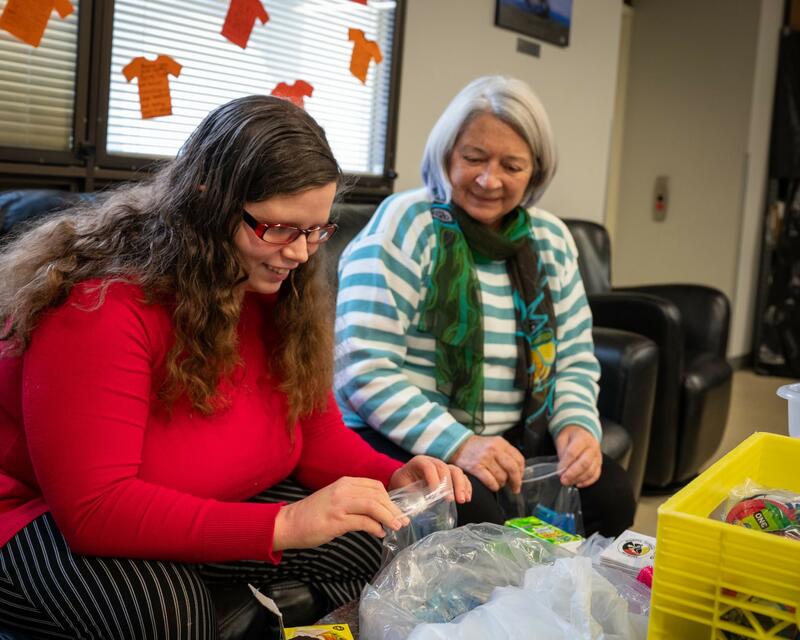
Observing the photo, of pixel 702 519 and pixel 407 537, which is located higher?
pixel 702 519

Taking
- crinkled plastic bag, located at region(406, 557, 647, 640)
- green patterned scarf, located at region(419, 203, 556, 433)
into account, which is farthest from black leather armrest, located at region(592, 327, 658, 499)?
crinkled plastic bag, located at region(406, 557, 647, 640)

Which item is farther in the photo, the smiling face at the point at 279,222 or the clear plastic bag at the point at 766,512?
the smiling face at the point at 279,222

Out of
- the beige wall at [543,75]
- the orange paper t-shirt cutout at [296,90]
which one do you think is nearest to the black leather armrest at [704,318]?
the beige wall at [543,75]

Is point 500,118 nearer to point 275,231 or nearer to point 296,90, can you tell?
point 275,231

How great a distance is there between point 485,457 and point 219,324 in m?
0.63

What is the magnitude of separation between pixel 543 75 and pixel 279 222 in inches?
104

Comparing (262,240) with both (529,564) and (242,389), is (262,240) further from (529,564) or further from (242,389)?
(529,564)

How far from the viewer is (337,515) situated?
1106 mm

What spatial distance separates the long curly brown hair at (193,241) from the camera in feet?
3.81

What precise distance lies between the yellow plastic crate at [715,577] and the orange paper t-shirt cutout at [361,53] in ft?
7.55

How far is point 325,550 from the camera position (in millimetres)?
1400

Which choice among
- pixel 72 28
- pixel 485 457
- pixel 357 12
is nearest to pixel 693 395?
pixel 485 457

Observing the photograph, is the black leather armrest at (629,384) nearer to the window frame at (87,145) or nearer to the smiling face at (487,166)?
the smiling face at (487,166)

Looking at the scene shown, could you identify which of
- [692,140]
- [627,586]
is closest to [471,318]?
[627,586]
